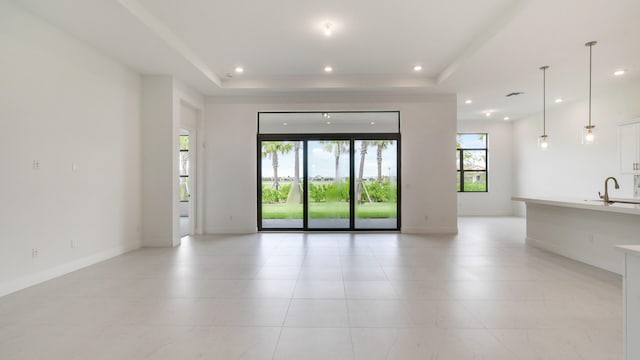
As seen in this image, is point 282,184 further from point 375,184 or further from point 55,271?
point 55,271

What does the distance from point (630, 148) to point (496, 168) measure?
427 centimetres

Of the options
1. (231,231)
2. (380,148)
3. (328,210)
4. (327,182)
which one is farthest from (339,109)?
(231,231)

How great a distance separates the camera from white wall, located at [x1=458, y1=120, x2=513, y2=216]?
1087cm

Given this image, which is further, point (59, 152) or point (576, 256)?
point (576, 256)

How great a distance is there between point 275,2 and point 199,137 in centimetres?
439

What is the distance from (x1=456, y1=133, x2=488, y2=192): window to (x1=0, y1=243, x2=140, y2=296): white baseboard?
1006cm

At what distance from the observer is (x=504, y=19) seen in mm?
4188

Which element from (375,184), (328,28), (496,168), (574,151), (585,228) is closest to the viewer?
(328,28)

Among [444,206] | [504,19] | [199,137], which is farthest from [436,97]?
[199,137]

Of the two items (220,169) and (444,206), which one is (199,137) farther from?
(444,206)

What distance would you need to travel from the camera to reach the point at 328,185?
25.7ft

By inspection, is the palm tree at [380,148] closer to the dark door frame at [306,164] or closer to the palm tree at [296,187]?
the dark door frame at [306,164]

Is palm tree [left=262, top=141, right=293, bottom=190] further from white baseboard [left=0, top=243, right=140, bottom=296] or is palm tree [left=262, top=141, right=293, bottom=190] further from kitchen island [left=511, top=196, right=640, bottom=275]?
kitchen island [left=511, top=196, right=640, bottom=275]

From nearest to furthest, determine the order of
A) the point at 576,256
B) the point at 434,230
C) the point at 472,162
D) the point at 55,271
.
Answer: the point at 55,271 < the point at 576,256 < the point at 434,230 < the point at 472,162
